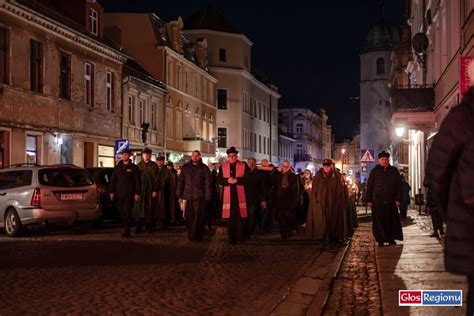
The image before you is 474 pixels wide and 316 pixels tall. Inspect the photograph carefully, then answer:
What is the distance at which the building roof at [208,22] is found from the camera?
65812mm

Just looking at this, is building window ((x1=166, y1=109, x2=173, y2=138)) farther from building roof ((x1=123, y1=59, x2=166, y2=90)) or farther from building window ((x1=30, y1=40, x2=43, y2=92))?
building window ((x1=30, y1=40, x2=43, y2=92))

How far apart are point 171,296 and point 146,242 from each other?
693 cm

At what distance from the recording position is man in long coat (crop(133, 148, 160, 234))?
1770 cm

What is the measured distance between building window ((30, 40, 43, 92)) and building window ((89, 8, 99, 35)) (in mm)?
5664

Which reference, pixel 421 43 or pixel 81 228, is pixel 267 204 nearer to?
pixel 81 228

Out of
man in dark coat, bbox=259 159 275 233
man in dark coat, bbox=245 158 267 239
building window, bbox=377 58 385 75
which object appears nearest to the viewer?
man in dark coat, bbox=245 158 267 239

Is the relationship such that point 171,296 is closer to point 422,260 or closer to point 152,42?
point 422,260

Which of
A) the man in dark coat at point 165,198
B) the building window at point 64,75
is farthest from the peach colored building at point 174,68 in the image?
the man in dark coat at point 165,198

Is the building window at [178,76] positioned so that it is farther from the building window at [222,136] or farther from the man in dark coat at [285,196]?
the man in dark coat at [285,196]

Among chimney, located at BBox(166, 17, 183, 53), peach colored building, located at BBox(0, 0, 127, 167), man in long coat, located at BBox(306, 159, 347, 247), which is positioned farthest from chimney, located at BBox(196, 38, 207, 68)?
man in long coat, located at BBox(306, 159, 347, 247)

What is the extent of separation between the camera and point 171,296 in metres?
8.68

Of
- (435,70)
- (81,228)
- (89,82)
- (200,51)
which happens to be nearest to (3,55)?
(89,82)

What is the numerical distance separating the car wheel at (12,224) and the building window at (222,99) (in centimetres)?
4925

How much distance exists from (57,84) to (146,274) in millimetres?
20386
